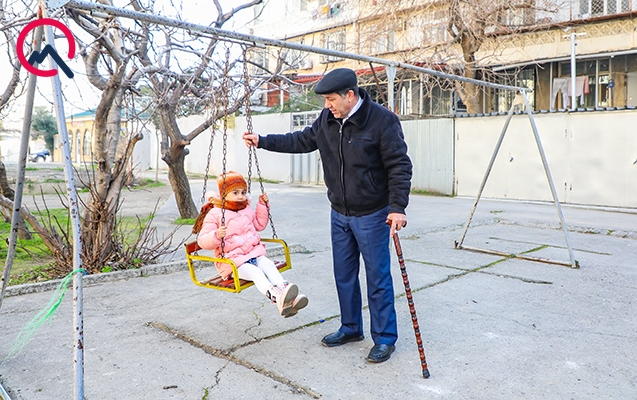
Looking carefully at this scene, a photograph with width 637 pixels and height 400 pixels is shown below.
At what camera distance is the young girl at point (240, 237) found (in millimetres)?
4148

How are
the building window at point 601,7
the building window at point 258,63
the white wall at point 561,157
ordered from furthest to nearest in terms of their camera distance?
the building window at point 601,7, the white wall at point 561,157, the building window at point 258,63

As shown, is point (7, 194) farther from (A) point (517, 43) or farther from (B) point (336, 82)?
(A) point (517, 43)

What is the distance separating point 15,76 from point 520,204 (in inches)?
464

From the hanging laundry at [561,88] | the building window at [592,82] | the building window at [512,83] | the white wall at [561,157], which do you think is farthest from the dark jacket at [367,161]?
the hanging laundry at [561,88]

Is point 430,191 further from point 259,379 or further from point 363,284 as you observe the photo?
point 259,379

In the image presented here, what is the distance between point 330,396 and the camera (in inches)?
130

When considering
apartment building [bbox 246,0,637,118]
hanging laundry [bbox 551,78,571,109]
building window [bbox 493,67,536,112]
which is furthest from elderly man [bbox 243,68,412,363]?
hanging laundry [bbox 551,78,571,109]

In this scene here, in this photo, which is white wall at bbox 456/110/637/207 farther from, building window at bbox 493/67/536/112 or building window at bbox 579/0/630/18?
building window at bbox 579/0/630/18

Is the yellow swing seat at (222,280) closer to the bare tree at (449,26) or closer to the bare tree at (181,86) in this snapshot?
the bare tree at (181,86)

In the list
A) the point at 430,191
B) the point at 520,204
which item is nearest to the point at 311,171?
the point at 430,191

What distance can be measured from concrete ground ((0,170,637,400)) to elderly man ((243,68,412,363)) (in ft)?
0.92

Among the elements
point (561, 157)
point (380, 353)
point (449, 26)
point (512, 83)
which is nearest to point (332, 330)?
point (380, 353)

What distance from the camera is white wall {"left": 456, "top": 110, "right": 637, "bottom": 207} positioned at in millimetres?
13297

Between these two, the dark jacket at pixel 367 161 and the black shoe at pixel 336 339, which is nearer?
the dark jacket at pixel 367 161
